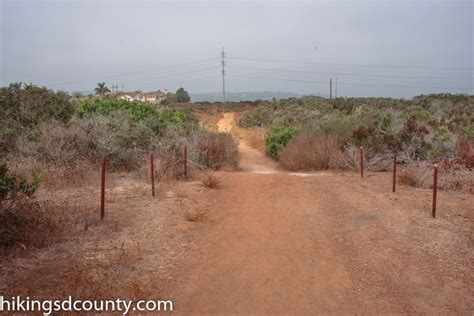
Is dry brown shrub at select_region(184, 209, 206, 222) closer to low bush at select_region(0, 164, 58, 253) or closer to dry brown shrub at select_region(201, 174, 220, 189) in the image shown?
low bush at select_region(0, 164, 58, 253)

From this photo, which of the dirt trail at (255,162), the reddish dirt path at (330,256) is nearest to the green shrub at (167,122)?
the dirt trail at (255,162)

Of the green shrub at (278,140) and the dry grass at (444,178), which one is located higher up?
the green shrub at (278,140)

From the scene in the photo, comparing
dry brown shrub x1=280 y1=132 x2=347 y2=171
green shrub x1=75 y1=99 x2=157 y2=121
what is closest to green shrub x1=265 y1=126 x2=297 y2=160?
dry brown shrub x1=280 y1=132 x2=347 y2=171

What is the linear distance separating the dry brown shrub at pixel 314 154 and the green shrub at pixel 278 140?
7.19 ft

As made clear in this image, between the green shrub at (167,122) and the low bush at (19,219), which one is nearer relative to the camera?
the low bush at (19,219)

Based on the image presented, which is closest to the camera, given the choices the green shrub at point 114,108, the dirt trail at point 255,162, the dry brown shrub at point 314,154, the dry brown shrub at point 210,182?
the dry brown shrub at point 210,182

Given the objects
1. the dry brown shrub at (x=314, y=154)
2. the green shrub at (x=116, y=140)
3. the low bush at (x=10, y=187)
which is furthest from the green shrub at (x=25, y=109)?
the dry brown shrub at (x=314, y=154)

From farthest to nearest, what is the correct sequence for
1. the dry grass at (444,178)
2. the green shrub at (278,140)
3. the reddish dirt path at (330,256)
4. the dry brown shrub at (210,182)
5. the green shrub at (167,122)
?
the green shrub at (278,140) < the green shrub at (167,122) < the dry brown shrub at (210,182) < the dry grass at (444,178) < the reddish dirt path at (330,256)

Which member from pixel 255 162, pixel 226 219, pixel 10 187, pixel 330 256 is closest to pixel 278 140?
pixel 255 162

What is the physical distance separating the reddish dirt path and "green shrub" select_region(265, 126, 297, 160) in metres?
8.52

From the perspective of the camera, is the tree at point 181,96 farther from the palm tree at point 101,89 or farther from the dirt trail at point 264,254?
the dirt trail at point 264,254

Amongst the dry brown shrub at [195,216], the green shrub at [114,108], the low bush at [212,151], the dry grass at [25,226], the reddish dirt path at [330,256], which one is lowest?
the reddish dirt path at [330,256]

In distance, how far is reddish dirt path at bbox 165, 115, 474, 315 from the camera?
4871 mm

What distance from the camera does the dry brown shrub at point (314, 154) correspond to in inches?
553
